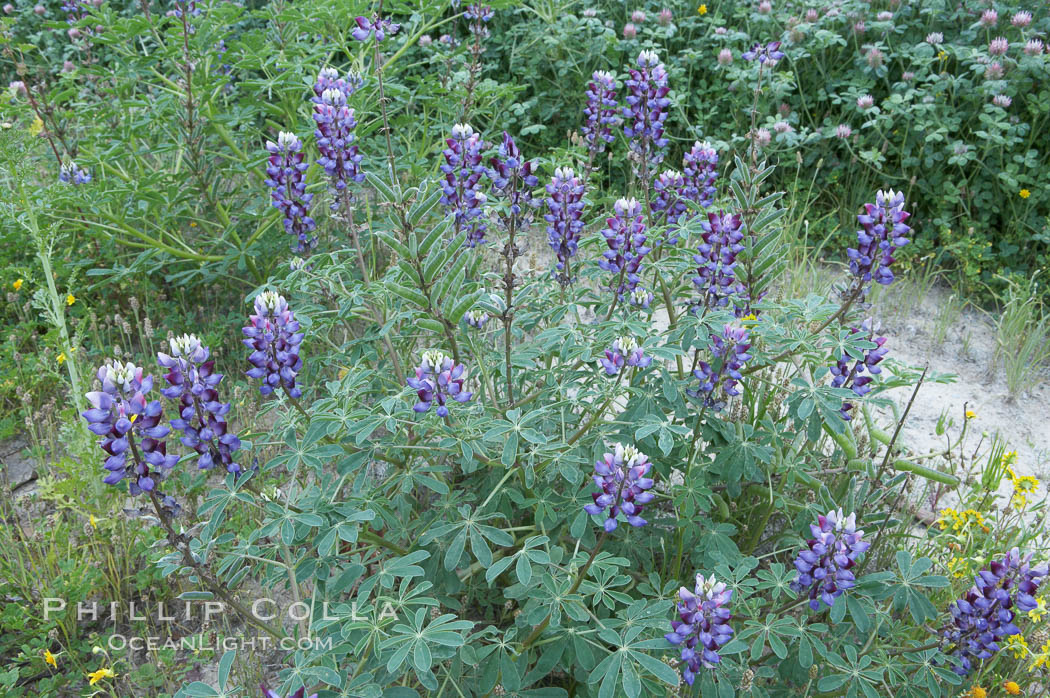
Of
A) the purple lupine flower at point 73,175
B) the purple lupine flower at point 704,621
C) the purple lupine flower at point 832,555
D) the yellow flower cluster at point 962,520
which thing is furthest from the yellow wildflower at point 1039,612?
the purple lupine flower at point 73,175

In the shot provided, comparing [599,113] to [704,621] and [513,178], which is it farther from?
[704,621]

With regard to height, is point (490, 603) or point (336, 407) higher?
point (336, 407)

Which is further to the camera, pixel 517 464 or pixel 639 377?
pixel 639 377

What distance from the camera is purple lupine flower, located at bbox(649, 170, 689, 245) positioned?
2.61 m

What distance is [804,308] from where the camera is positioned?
2.14m

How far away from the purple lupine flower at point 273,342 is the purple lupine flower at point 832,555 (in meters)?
1.18

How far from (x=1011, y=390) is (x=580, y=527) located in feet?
9.08

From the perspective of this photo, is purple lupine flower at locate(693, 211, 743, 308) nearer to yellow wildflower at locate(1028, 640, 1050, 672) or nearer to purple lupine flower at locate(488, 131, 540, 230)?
purple lupine flower at locate(488, 131, 540, 230)

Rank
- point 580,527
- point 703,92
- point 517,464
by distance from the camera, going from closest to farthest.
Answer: point 580,527 < point 517,464 < point 703,92

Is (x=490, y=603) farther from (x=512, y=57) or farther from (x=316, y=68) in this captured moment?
(x=512, y=57)

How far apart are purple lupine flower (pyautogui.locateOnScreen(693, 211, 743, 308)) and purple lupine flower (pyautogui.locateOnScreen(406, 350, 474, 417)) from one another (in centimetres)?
76

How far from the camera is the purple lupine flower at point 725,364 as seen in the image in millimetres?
1967

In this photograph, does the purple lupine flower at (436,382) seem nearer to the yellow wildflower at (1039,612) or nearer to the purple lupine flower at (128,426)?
→ the purple lupine flower at (128,426)

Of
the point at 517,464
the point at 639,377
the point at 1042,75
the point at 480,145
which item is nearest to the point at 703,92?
the point at 1042,75
